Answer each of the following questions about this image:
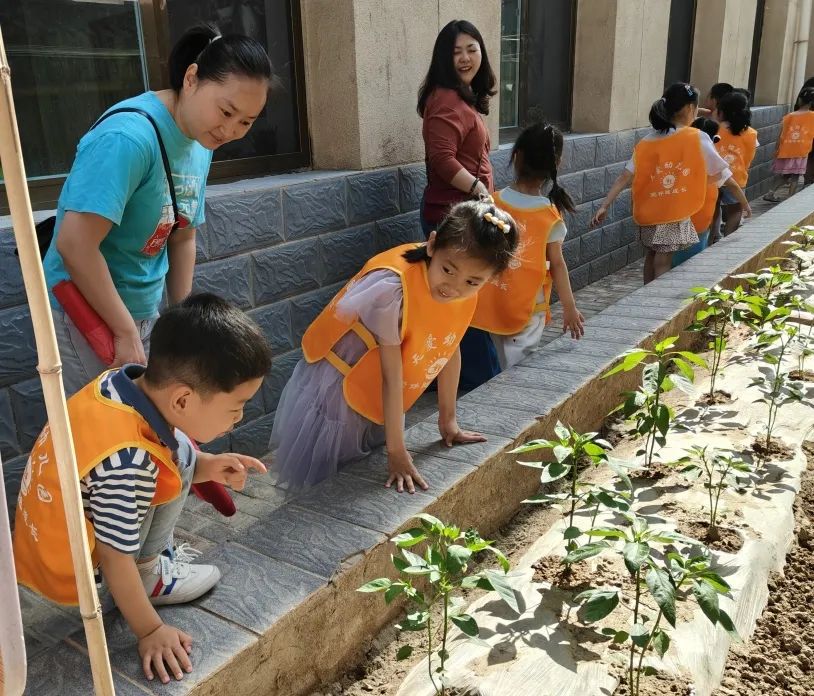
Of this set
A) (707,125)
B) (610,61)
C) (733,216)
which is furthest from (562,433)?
(733,216)

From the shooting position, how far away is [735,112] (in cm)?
733

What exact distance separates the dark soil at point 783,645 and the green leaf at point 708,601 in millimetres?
366

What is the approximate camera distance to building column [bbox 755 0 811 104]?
12.7 meters

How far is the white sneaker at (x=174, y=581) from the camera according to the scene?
5.74 feet

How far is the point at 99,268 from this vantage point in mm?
1983

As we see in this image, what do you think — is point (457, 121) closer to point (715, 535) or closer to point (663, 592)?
point (715, 535)

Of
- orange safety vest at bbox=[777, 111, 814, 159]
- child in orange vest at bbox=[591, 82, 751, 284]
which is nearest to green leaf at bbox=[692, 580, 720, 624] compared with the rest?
child in orange vest at bbox=[591, 82, 751, 284]

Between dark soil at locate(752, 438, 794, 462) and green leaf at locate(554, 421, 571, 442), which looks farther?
dark soil at locate(752, 438, 794, 462)

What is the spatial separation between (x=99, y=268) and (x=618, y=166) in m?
6.36

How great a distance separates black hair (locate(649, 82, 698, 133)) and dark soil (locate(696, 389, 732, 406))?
2.64 m

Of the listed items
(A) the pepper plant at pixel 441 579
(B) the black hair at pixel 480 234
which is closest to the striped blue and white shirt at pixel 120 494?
(A) the pepper plant at pixel 441 579

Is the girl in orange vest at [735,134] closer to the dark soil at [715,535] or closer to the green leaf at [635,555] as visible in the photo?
the dark soil at [715,535]

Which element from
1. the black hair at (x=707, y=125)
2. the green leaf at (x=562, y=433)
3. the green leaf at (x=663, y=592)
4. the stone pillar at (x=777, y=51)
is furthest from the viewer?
the stone pillar at (x=777, y=51)

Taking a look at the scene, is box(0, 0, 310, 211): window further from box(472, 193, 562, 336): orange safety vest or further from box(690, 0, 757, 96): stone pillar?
box(690, 0, 757, 96): stone pillar
